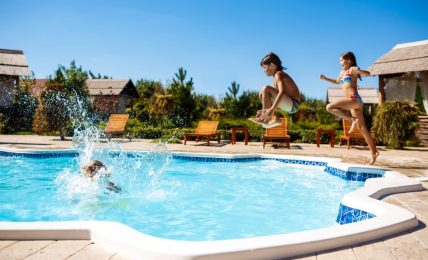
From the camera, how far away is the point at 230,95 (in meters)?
30.4

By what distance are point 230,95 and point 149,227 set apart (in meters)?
25.7

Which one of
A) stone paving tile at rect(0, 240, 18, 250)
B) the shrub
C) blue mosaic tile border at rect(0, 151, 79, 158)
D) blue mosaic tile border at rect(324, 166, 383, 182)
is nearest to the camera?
stone paving tile at rect(0, 240, 18, 250)

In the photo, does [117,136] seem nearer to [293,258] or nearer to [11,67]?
[11,67]

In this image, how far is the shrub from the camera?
1322 centimetres

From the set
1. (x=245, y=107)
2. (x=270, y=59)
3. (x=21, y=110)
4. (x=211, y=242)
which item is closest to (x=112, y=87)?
(x=21, y=110)

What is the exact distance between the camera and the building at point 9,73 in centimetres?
2158

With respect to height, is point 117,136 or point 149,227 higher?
point 117,136

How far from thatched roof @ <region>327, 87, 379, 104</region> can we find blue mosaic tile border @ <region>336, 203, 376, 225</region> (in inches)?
1084

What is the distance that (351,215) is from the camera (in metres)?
4.31

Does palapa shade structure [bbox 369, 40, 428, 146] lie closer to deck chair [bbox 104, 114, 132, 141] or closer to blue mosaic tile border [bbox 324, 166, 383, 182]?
blue mosaic tile border [bbox 324, 166, 383, 182]

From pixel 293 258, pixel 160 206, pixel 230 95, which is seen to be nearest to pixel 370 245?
pixel 293 258

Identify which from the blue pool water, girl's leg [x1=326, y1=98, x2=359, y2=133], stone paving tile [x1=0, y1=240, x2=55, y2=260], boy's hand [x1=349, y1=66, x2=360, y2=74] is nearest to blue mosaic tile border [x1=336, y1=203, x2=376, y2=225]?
the blue pool water

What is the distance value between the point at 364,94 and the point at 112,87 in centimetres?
2412

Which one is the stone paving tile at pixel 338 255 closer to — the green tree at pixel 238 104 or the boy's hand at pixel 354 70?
the boy's hand at pixel 354 70
